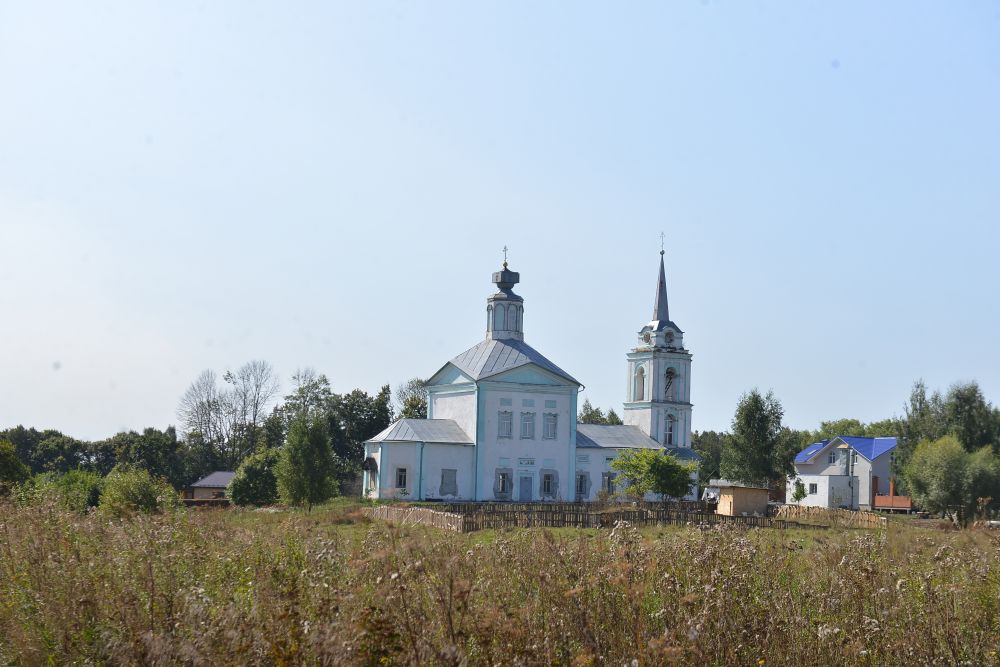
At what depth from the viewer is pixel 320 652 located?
6109 mm

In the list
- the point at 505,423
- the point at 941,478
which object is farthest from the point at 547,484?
the point at 941,478

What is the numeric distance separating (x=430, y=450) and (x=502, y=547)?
135 ft

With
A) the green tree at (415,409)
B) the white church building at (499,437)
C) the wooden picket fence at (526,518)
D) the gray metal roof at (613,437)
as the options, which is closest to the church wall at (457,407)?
the white church building at (499,437)

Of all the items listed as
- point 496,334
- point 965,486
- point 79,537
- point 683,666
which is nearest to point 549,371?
point 496,334

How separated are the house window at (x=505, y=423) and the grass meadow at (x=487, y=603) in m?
41.5

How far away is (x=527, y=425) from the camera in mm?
51875

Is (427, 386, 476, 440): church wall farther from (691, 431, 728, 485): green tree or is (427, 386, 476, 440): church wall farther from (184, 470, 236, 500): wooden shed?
Answer: (691, 431, 728, 485): green tree

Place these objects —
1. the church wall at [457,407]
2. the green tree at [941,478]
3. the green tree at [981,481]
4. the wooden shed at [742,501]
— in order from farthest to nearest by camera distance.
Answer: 1. the church wall at [457,407]
2. the green tree at [941,478]
3. the green tree at [981,481]
4. the wooden shed at [742,501]

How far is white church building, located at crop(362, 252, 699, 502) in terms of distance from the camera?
49.5 metres

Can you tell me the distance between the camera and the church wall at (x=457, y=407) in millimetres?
51156

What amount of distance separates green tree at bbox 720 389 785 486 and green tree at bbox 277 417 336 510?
28.5 metres

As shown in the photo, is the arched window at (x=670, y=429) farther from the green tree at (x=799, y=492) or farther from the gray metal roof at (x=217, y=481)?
the gray metal roof at (x=217, y=481)

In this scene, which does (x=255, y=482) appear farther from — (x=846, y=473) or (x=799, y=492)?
(x=846, y=473)

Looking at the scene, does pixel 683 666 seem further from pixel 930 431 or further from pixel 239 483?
pixel 930 431
